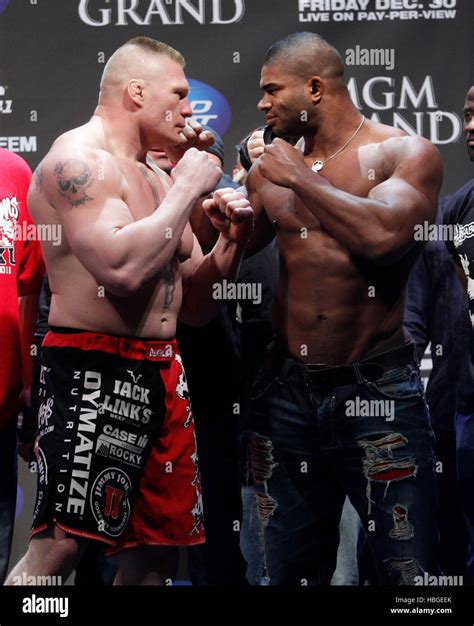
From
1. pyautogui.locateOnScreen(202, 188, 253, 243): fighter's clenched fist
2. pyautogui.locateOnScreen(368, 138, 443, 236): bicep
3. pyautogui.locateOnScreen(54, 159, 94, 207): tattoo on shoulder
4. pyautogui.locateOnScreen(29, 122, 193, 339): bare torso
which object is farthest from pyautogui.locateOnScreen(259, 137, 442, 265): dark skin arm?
pyautogui.locateOnScreen(54, 159, 94, 207): tattoo on shoulder

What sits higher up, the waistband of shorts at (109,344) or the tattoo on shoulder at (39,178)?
the tattoo on shoulder at (39,178)

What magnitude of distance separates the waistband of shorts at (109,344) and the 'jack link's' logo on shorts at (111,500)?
0.88 feet

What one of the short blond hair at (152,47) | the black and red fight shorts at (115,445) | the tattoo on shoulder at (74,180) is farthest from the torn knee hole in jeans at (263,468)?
the short blond hair at (152,47)

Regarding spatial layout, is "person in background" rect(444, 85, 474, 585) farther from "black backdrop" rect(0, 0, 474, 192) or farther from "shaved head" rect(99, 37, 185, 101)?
"shaved head" rect(99, 37, 185, 101)

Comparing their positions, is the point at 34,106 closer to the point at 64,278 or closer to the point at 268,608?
the point at 64,278

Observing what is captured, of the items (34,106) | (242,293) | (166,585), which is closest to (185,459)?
(166,585)

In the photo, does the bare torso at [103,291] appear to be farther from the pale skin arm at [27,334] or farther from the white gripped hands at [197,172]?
the pale skin arm at [27,334]

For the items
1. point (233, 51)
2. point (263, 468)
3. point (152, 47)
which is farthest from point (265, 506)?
point (233, 51)

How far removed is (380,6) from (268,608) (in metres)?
1.77

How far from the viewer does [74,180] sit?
231 cm

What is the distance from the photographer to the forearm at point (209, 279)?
2.52m

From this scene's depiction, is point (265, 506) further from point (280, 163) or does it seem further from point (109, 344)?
point (280, 163)

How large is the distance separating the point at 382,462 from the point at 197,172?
82 centimetres

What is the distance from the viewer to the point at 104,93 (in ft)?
8.29
